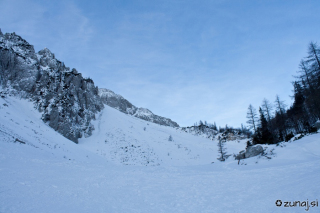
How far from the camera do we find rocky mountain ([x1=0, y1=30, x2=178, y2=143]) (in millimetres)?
26375

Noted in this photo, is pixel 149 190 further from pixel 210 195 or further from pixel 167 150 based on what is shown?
pixel 167 150

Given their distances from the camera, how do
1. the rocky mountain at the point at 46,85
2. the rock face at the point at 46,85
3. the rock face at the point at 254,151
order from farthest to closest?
the rock face at the point at 46,85 → the rocky mountain at the point at 46,85 → the rock face at the point at 254,151

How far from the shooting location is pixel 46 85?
29.3 metres

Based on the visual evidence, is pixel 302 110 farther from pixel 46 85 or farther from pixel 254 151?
pixel 46 85

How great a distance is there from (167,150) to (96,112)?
20.4 meters

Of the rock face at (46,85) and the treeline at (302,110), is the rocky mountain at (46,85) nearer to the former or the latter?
the rock face at (46,85)

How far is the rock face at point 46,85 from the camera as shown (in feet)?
86.9

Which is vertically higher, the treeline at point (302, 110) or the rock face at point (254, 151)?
the treeline at point (302, 110)

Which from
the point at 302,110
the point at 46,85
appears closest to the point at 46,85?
the point at 46,85

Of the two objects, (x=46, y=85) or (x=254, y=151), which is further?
(x=46, y=85)

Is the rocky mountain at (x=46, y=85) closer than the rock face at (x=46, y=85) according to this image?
Yes

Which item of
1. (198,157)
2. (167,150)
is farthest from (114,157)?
(198,157)

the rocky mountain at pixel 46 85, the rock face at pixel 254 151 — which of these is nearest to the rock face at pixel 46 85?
the rocky mountain at pixel 46 85

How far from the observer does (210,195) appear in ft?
26.7
